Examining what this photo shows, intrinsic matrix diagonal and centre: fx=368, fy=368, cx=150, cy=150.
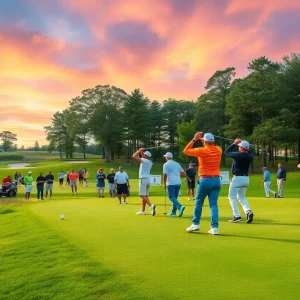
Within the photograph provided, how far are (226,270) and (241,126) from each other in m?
65.0

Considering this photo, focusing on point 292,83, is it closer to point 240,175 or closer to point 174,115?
point 174,115

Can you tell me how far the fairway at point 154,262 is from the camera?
4551 mm

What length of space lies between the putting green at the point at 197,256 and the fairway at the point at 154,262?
1 centimetres

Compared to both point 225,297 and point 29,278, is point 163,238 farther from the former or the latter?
point 225,297

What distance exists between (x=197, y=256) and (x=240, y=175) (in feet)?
15.1

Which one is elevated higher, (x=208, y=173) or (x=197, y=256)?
(x=208, y=173)

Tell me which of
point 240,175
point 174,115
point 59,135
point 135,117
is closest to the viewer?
point 240,175

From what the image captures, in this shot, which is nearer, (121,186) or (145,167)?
(145,167)

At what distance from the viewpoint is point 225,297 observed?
166 inches

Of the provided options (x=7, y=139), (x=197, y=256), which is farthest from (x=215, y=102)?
(x=7, y=139)

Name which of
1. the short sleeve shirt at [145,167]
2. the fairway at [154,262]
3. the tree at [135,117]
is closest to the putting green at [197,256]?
the fairway at [154,262]

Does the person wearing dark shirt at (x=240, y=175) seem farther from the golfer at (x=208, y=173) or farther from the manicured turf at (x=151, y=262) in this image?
the golfer at (x=208, y=173)

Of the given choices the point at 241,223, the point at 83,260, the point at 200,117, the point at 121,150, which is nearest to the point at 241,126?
the point at 200,117

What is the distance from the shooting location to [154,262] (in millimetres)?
5691
